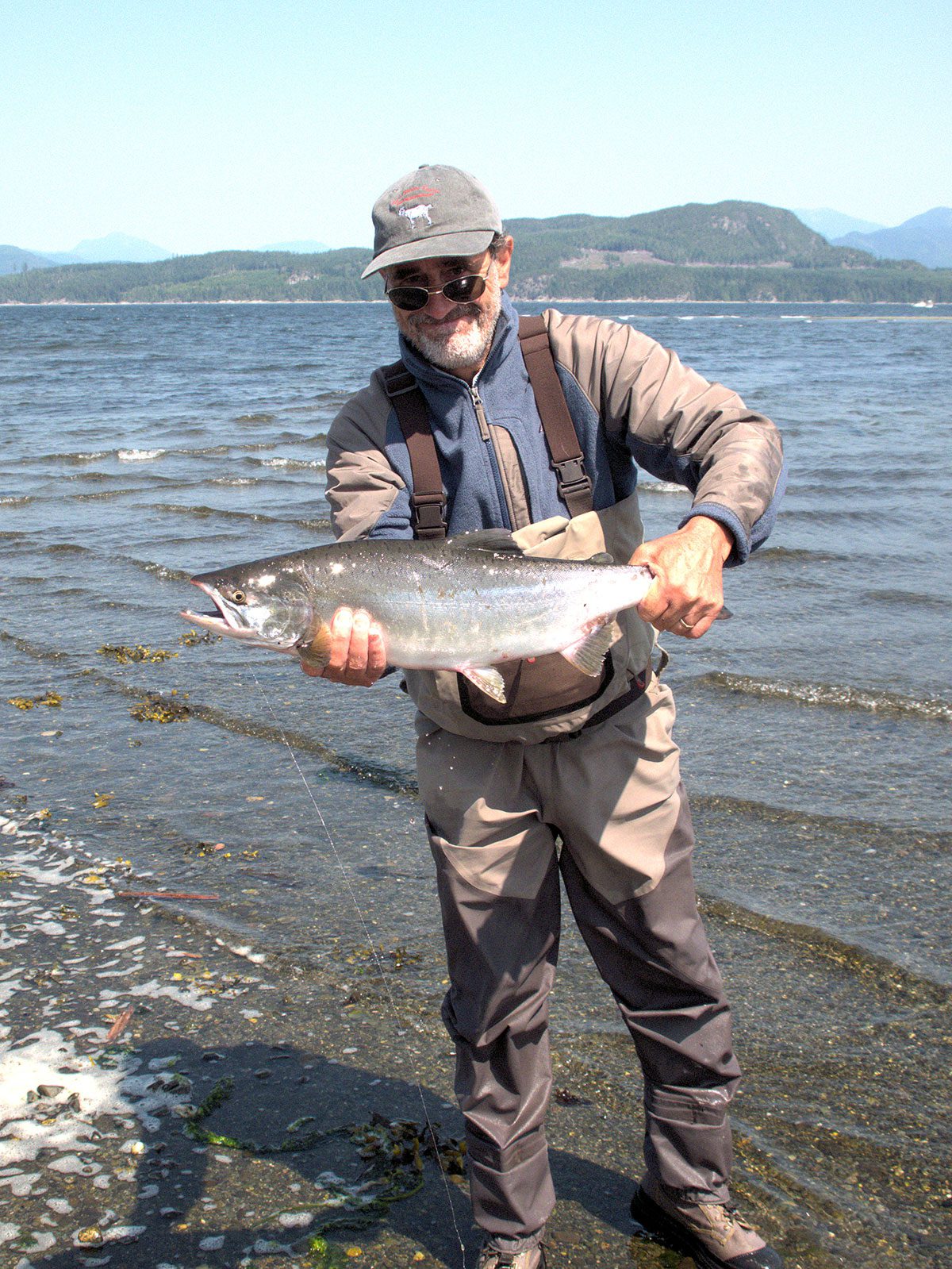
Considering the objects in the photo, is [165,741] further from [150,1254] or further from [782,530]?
[782,530]

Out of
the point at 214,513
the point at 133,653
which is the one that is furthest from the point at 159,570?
the point at 214,513

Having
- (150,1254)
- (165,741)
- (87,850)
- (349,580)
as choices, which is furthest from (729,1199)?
(165,741)

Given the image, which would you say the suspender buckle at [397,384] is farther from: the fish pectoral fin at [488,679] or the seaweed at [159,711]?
the seaweed at [159,711]

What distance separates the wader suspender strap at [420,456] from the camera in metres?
3.50

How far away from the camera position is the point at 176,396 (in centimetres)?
→ 3547

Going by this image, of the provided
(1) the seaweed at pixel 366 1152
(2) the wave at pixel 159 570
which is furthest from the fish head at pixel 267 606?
(2) the wave at pixel 159 570

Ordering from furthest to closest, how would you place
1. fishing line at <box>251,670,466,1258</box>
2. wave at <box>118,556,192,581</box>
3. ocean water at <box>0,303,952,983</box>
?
wave at <box>118,556,192,581</box>, ocean water at <box>0,303,952,983</box>, fishing line at <box>251,670,466,1258</box>

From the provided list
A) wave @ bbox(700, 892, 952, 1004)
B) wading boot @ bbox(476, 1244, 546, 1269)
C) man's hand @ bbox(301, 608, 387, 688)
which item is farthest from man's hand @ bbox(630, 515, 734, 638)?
wave @ bbox(700, 892, 952, 1004)

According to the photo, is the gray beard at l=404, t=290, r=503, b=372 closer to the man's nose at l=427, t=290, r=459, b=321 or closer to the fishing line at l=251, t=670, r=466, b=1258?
the man's nose at l=427, t=290, r=459, b=321

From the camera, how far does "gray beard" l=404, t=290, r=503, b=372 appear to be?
3449 mm

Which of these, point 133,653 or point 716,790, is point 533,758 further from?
point 133,653

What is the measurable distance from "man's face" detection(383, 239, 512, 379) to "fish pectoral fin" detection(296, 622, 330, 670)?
91 cm

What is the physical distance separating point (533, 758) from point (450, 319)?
1.38m

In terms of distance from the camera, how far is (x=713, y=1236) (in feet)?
11.4
